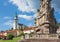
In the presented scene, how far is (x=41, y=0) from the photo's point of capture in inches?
1588

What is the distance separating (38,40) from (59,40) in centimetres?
309

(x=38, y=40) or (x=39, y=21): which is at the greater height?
(x=39, y=21)

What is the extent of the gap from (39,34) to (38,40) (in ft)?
6.06

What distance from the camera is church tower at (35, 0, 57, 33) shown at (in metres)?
37.8

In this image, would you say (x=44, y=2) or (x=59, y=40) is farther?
(x=44, y=2)

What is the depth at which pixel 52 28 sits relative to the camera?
38656 millimetres

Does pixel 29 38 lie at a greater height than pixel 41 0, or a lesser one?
lesser

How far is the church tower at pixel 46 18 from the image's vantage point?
37.8 meters

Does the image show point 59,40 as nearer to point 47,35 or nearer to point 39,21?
point 47,35

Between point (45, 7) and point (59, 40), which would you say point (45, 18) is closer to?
point (45, 7)

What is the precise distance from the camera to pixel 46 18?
38.1 metres

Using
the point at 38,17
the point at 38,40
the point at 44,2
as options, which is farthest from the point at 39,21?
the point at 38,40

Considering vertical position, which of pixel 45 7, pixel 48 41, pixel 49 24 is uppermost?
pixel 45 7

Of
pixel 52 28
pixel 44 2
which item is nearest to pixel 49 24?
pixel 52 28
